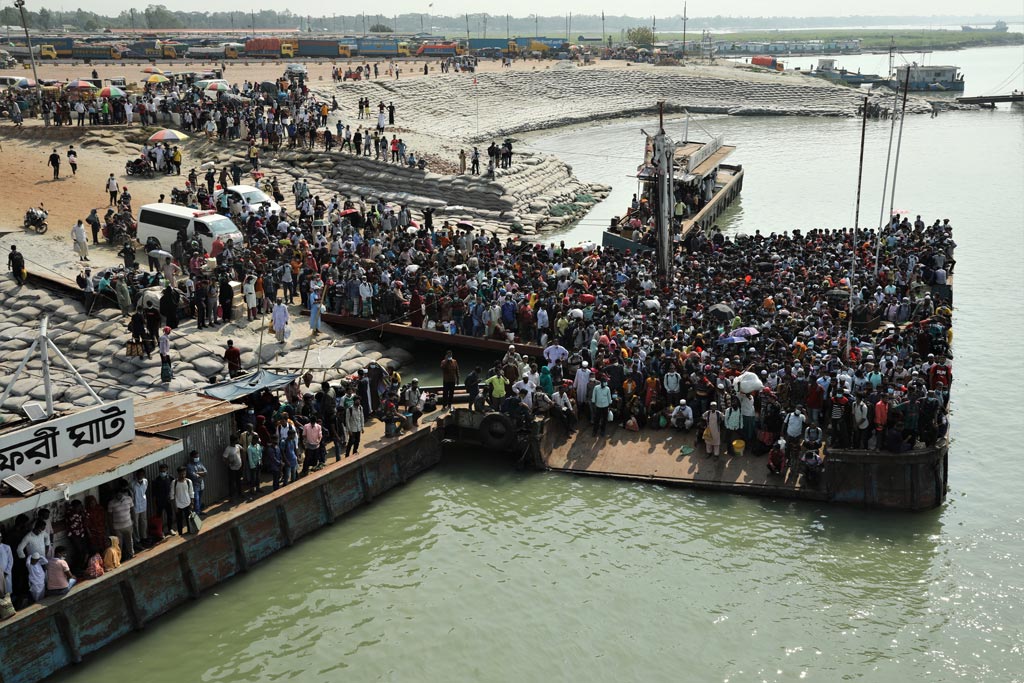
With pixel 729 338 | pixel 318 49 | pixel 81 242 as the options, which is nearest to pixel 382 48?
pixel 318 49

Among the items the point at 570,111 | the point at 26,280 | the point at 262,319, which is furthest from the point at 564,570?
the point at 570,111

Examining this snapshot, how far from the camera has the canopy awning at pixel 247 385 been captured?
17.0m

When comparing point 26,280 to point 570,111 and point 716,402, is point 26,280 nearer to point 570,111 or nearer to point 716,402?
point 716,402

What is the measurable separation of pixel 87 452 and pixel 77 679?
3015 mm

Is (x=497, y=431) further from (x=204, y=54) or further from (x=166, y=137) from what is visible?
(x=204, y=54)

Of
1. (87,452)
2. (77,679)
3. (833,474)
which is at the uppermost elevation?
(87,452)

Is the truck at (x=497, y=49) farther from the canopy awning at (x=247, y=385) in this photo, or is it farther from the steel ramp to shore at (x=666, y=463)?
the canopy awning at (x=247, y=385)

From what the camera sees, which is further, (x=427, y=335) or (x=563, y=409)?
(x=427, y=335)

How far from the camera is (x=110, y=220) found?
1178 inches

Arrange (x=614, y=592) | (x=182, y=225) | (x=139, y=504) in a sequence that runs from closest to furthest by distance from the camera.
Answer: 1. (x=139, y=504)
2. (x=614, y=592)
3. (x=182, y=225)

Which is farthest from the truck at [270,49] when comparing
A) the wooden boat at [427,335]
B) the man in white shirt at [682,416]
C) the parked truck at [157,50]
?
the man in white shirt at [682,416]

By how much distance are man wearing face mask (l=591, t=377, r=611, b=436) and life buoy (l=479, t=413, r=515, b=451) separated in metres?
1.62

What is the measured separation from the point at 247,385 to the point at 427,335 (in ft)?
23.4

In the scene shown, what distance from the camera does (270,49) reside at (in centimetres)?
9400
